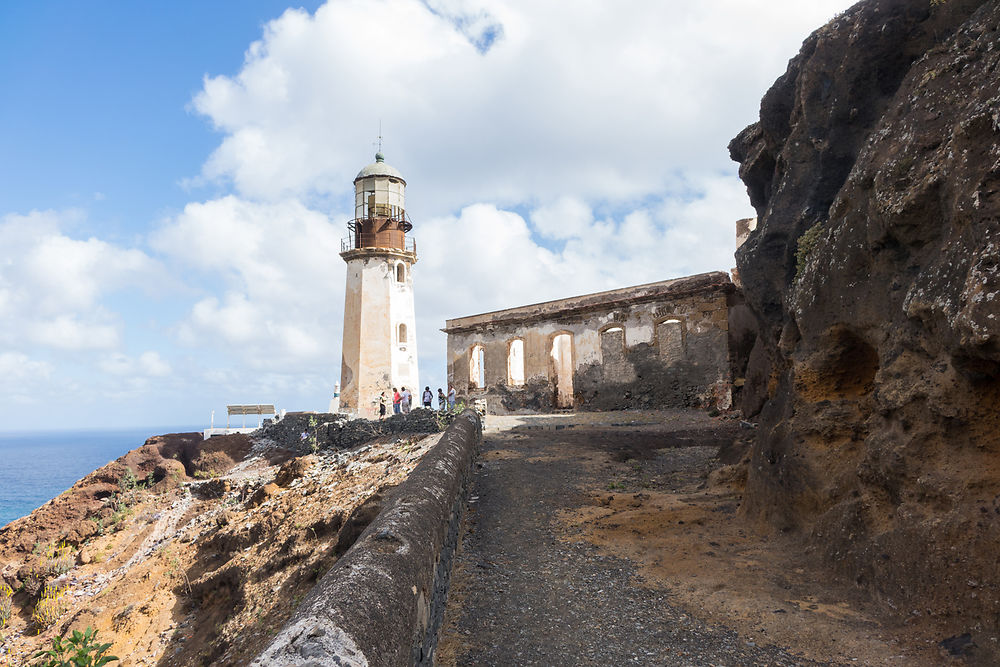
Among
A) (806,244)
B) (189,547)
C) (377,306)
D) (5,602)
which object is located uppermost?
(377,306)

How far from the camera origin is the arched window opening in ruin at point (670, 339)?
1967 cm

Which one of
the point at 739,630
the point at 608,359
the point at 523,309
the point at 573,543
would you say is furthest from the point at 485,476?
the point at 523,309

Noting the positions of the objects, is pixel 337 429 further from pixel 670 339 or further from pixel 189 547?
pixel 670 339

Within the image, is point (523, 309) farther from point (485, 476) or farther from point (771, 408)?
point (771, 408)

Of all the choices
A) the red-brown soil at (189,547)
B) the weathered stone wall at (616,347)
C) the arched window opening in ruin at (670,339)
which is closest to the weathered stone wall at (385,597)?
the red-brown soil at (189,547)

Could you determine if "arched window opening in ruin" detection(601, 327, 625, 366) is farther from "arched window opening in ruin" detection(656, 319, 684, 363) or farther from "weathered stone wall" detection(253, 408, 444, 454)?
"weathered stone wall" detection(253, 408, 444, 454)

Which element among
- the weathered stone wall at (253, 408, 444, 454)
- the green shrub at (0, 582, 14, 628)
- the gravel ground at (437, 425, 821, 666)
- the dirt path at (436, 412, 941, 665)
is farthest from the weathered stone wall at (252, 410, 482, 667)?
the green shrub at (0, 582, 14, 628)

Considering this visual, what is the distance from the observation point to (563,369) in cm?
2802

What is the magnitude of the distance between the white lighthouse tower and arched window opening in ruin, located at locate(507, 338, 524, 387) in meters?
5.25

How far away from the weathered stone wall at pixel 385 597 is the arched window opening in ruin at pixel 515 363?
18784mm

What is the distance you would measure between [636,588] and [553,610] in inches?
29.2


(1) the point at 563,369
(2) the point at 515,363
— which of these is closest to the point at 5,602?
(2) the point at 515,363

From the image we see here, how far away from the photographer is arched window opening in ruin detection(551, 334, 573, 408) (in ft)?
76.9

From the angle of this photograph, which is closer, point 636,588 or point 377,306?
point 636,588
